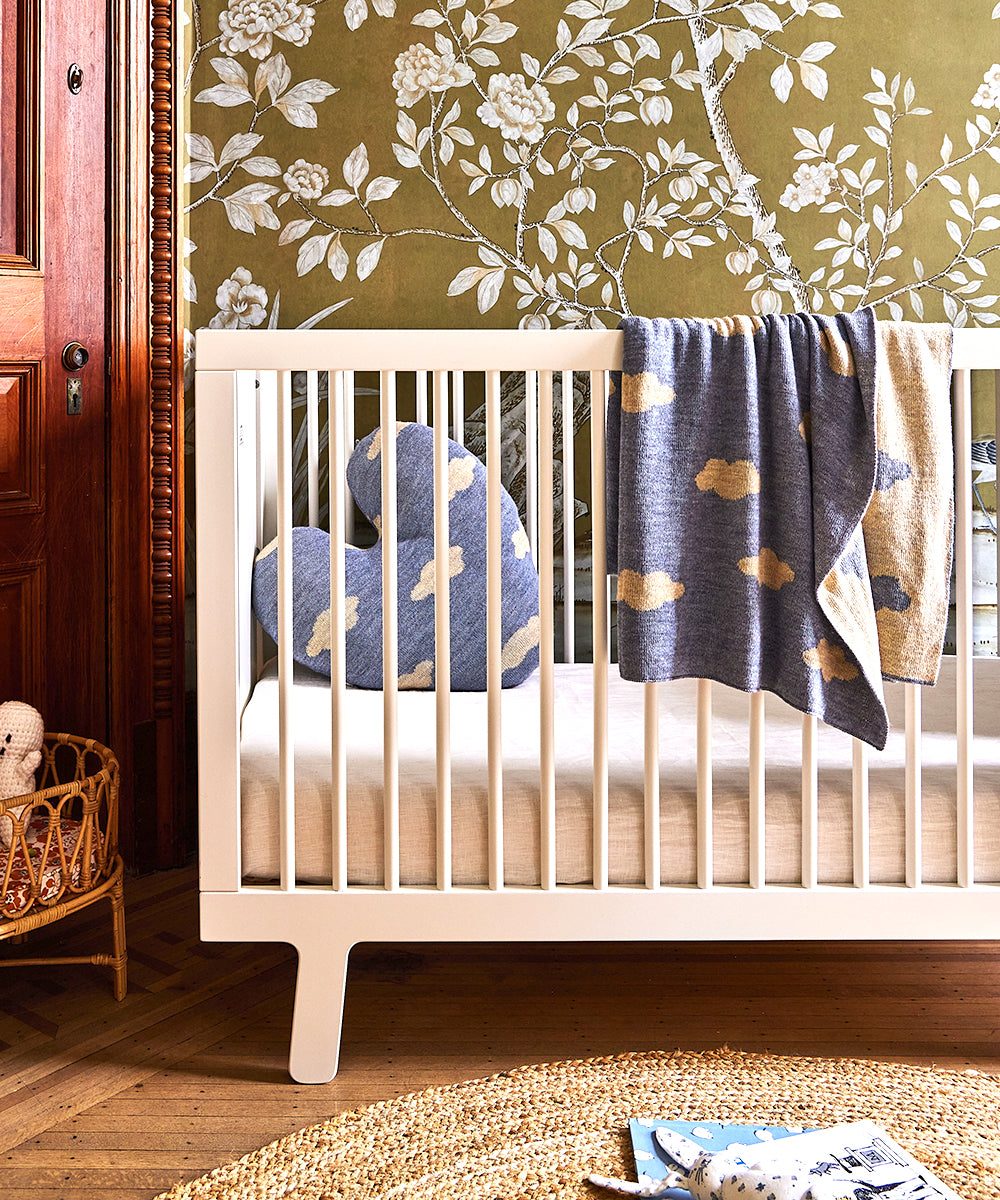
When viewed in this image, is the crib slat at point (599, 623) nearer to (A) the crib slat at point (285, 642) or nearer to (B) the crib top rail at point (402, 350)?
(B) the crib top rail at point (402, 350)

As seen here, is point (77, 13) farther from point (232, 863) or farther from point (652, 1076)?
point (652, 1076)

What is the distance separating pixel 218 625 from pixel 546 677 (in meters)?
0.37

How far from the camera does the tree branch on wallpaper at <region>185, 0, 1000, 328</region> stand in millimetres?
1922

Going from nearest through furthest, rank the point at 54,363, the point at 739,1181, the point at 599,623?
the point at 739,1181, the point at 599,623, the point at 54,363

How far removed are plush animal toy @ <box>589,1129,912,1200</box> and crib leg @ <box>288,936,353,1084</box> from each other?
344 millimetres

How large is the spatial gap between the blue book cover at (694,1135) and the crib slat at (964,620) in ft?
1.19

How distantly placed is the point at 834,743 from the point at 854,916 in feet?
0.73

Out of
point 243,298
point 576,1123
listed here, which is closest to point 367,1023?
point 576,1123

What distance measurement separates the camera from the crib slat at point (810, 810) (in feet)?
3.81

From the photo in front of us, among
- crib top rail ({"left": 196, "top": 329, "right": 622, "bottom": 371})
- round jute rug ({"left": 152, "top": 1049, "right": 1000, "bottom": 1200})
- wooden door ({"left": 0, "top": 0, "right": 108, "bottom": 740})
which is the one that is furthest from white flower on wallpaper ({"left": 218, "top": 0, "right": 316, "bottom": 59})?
round jute rug ({"left": 152, "top": 1049, "right": 1000, "bottom": 1200})

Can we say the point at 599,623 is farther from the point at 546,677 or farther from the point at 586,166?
the point at 586,166

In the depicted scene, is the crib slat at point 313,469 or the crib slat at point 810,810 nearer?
the crib slat at point 810,810

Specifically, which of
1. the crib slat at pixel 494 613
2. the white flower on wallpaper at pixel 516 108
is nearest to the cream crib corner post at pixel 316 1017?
the crib slat at pixel 494 613

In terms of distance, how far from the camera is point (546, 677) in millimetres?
1153
